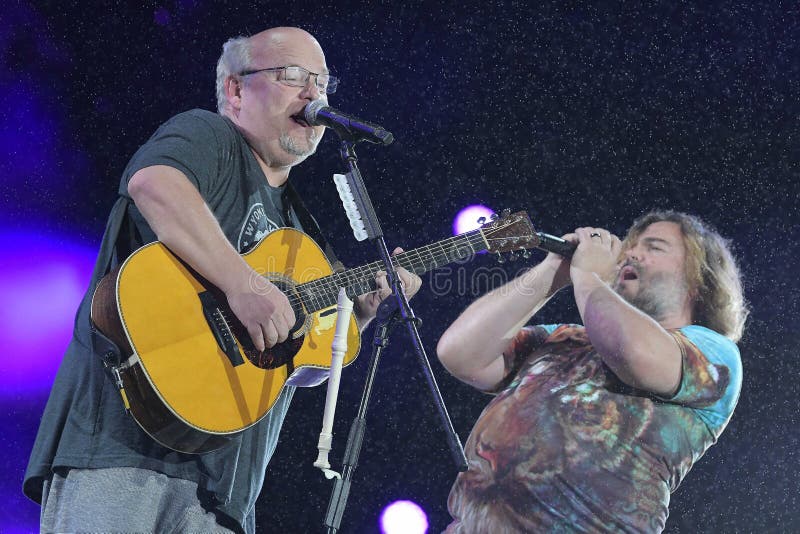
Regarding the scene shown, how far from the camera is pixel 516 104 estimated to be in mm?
3168

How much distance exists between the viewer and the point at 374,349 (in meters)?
1.69

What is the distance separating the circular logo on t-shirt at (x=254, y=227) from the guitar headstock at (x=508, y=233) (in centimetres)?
73

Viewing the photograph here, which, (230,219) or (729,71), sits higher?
(729,71)

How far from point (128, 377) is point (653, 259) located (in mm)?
1931

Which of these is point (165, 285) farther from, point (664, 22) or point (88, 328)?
point (664, 22)

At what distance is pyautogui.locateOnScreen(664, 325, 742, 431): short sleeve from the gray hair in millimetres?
1767

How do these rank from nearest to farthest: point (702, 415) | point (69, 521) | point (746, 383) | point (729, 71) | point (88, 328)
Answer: point (69, 521) → point (88, 328) → point (702, 415) → point (746, 383) → point (729, 71)

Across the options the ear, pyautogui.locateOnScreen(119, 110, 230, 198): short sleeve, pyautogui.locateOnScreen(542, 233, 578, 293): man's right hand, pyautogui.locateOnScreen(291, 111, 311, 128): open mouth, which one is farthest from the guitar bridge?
pyautogui.locateOnScreen(542, 233, 578, 293): man's right hand

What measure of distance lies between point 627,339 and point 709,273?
20.4 inches

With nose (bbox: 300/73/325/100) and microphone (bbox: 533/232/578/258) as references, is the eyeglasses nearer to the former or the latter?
nose (bbox: 300/73/325/100)

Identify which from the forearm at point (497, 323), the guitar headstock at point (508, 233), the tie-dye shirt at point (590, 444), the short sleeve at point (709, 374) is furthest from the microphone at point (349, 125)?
the short sleeve at point (709, 374)

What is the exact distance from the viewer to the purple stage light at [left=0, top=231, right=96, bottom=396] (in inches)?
118

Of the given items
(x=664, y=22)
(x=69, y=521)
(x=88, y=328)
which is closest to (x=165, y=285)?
(x=88, y=328)

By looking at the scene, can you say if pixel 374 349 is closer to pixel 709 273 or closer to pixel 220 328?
pixel 220 328
